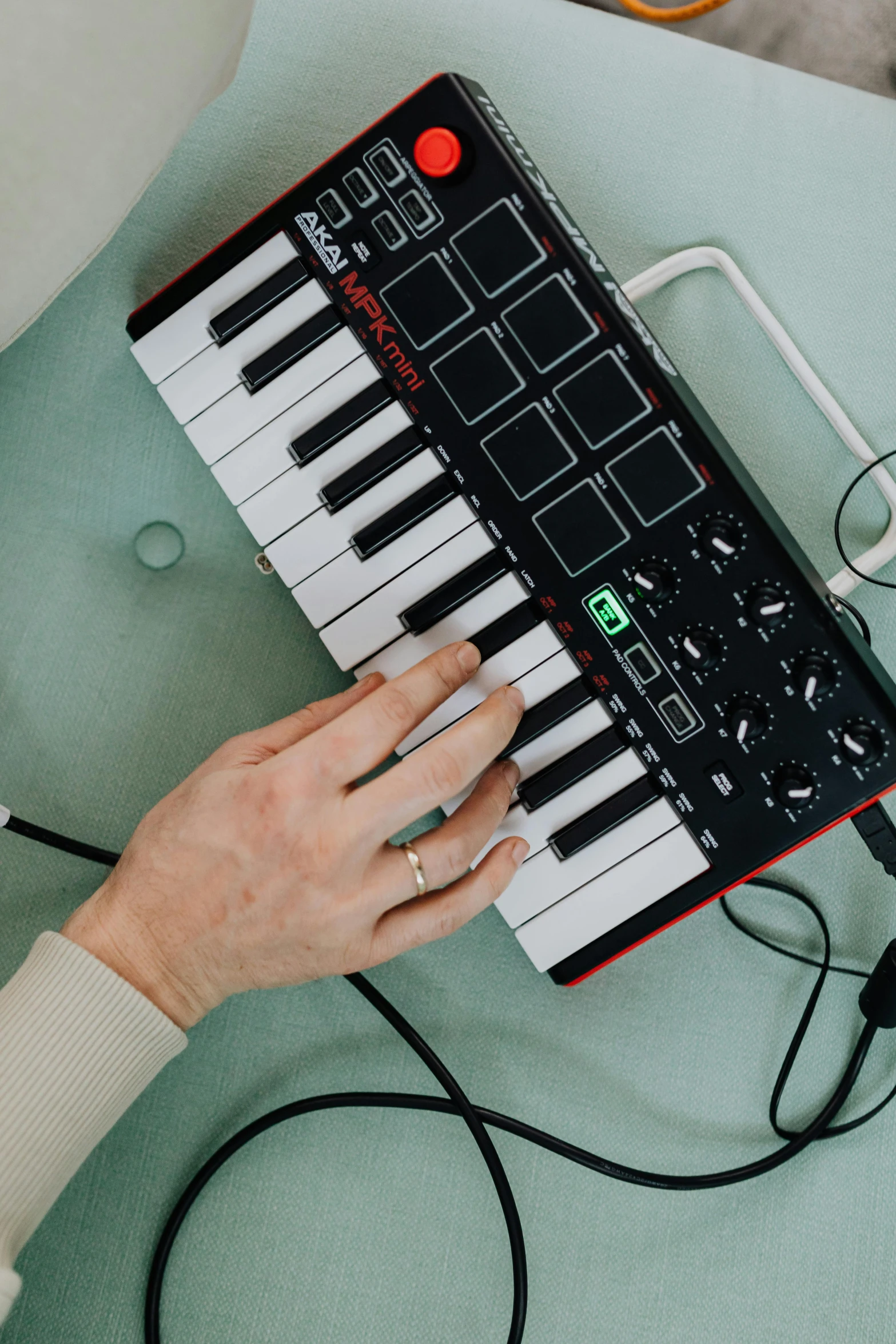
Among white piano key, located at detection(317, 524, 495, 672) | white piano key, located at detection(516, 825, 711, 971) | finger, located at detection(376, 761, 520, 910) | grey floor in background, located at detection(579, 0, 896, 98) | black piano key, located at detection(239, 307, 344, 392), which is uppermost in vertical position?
grey floor in background, located at detection(579, 0, 896, 98)

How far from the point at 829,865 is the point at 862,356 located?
1.54ft

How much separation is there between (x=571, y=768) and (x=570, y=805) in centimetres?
3

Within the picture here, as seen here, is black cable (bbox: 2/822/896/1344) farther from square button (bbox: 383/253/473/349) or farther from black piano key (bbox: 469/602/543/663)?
square button (bbox: 383/253/473/349)

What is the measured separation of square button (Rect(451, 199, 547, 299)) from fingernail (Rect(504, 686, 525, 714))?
1.01 feet

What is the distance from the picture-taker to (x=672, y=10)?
1401mm

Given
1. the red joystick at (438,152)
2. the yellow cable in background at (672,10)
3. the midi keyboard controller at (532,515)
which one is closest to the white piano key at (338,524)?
the midi keyboard controller at (532,515)

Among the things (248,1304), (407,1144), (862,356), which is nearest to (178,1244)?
(248,1304)

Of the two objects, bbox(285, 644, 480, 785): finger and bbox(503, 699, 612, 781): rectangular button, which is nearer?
bbox(285, 644, 480, 785): finger

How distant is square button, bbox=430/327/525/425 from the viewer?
2.45 ft

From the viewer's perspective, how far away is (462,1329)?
811 mm

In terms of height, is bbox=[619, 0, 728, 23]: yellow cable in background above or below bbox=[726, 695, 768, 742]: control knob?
above

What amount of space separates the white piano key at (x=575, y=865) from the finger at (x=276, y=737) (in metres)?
0.20

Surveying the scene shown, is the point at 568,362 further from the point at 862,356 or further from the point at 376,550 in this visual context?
the point at 862,356

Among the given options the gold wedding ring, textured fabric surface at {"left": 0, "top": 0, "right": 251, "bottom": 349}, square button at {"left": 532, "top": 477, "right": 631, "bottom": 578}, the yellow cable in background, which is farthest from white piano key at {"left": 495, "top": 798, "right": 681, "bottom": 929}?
the yellow cable in background
